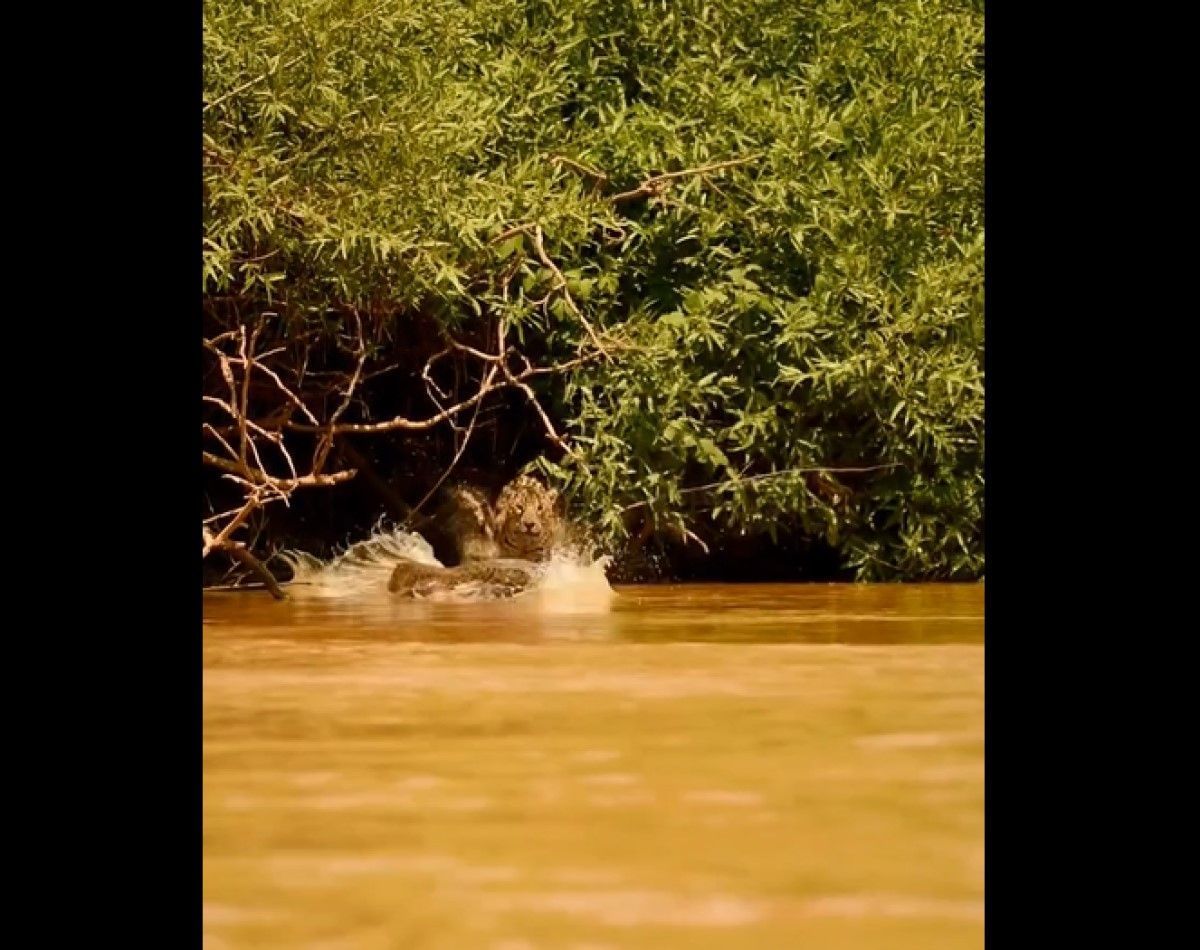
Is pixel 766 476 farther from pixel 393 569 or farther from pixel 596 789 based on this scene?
pixel 596 789

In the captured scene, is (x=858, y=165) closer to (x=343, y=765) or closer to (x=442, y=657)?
(x=442, y=657)

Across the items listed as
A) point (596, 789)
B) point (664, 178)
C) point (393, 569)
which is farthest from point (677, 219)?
point (596, 789)

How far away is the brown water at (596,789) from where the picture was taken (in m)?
1.48

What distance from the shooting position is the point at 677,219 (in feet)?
14.2

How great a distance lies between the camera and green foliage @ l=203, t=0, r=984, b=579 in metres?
3.91

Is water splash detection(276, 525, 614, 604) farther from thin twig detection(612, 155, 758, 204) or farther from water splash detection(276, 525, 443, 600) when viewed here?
thin twig detection(612, 155, 758, 204)

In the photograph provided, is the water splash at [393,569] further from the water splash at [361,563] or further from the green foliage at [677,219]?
the green foliage at [677,219]

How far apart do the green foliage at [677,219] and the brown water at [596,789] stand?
3.07ft

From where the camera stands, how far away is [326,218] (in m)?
3.90

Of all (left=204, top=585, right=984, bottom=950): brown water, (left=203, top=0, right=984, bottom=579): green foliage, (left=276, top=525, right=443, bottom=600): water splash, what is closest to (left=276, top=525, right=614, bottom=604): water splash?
(left=276, top=525, right=443, bottom=600): water splash

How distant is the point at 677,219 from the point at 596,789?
261cm

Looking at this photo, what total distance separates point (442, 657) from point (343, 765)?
0.93m

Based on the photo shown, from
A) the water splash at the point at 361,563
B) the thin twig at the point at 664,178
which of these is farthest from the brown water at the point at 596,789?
the thin twig at the point at 664,178

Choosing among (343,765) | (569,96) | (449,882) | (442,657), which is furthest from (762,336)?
(449,882)
